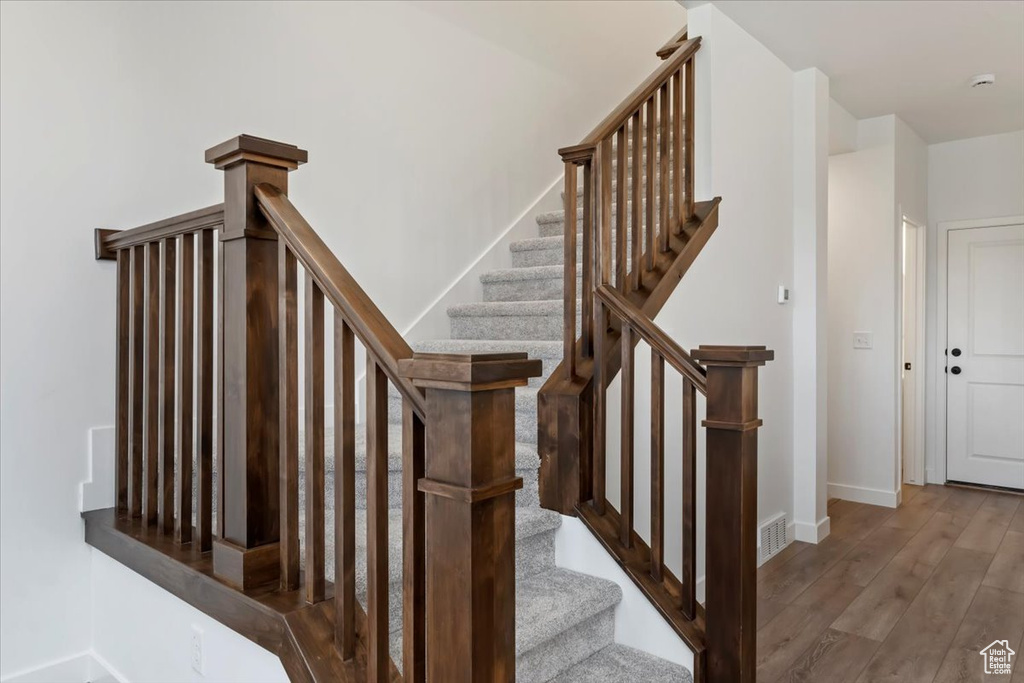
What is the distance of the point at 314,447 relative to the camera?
1416mm

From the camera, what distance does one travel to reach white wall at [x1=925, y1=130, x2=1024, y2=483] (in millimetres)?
4988

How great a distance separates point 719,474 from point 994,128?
4.57 metres

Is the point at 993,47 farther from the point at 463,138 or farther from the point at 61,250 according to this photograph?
the point at 61,250

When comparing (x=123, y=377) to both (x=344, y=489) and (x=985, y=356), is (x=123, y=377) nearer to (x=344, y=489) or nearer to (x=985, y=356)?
(x=344, y=489)

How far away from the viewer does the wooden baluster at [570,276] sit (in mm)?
2285

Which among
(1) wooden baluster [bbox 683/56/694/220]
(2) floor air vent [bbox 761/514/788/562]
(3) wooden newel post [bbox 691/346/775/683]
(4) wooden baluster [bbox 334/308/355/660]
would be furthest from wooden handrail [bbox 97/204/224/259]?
(2) floor air vent [bbox 761/514/788/562]

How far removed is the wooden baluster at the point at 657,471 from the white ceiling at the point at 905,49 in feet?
6.51

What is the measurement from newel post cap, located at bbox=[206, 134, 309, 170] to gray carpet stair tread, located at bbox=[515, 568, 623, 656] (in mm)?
1276

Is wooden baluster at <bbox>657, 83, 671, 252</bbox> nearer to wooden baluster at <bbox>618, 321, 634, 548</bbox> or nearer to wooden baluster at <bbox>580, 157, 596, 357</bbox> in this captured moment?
wooden baluster at <bbox>580, 157, 596, 357</bbox>

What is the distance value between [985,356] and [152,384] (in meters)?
5.50

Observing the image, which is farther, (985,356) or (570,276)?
(985,356)

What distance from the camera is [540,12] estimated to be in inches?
152

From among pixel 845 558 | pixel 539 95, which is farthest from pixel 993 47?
pixel 845 558

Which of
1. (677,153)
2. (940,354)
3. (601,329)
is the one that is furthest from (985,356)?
(601,329)
